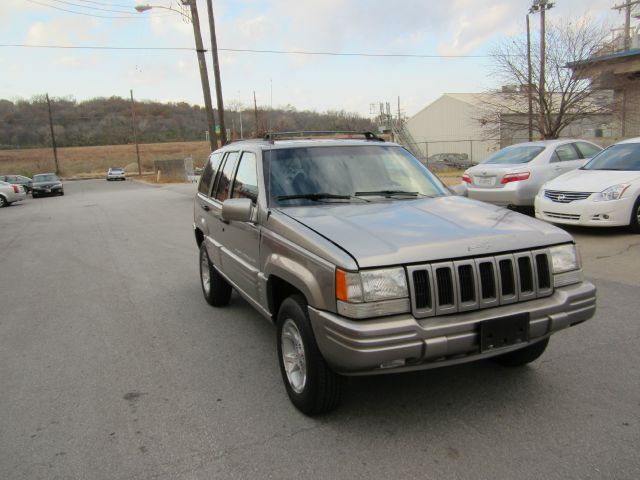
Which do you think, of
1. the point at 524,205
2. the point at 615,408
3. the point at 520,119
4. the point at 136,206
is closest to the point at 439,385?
the point at 615,408

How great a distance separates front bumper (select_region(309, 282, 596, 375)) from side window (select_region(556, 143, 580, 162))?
9.07m

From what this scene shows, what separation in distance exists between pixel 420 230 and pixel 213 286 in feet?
10.7

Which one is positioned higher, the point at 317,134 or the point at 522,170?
the point at 317,134

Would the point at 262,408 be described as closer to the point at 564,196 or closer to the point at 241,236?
the point at 241,236

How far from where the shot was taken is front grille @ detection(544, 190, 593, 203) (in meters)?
8.45

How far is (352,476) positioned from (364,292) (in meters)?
0.97

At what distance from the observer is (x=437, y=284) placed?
9.27ft

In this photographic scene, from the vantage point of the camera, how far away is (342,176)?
13.8 ft

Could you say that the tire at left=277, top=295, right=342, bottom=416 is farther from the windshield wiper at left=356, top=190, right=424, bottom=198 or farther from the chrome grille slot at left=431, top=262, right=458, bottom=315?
the windshield wiper at left=356, top=190, right=424, bottom=198

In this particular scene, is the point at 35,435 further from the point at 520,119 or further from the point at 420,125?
the point at 420,125

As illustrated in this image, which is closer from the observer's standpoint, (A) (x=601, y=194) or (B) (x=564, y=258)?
(B) (x=564, y=258)

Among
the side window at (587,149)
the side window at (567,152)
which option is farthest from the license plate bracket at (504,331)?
the side window at (587,149)

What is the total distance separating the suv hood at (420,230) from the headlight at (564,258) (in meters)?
0.05

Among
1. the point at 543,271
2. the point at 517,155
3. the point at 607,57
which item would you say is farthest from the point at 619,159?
the point at 607,57
